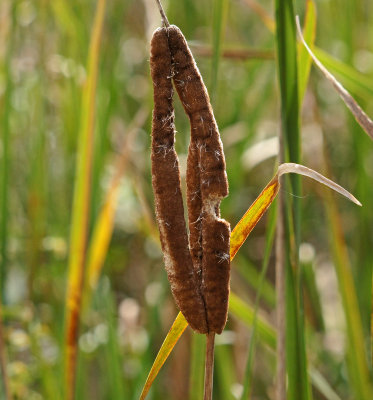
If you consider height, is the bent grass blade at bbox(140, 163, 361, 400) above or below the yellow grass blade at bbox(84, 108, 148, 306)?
above

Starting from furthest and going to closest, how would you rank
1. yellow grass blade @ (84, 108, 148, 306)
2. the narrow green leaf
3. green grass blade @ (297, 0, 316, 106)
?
yellow grass blade @ (84, 108, 148, 306) → green grass blade @ (297, 0, 316, 106) → the narrow green leaf

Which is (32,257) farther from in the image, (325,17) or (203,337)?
(325,17)

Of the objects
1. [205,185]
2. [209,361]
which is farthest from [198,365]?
[205,185]

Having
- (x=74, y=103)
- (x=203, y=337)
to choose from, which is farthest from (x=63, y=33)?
(x=203, y=337)

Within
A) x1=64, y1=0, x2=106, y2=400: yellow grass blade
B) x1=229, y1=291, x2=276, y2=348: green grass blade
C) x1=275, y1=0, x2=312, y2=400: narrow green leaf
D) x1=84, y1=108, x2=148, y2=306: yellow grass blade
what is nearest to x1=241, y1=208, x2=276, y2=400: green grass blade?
x1=275, y1=0, x2=312, y2=400: narrow green leaf

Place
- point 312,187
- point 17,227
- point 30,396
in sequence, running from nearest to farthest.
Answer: point 30,396 < point 17,227 < point 312,187

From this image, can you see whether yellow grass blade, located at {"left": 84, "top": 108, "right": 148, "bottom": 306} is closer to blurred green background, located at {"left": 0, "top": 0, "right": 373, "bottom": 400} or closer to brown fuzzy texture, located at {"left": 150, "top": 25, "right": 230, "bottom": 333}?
blurred green background, located at {"left": 0, "top": 0, "right": 373, "bottom": 400}
